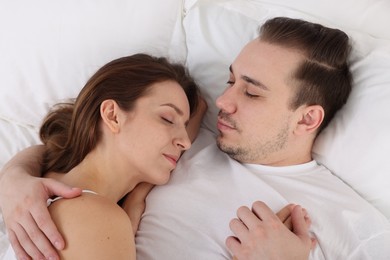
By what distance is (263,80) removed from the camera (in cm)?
139

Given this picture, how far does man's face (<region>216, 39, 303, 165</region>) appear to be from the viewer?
139 cm

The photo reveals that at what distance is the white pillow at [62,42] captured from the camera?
5.51 feet

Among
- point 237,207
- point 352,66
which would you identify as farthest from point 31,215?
point 352,66

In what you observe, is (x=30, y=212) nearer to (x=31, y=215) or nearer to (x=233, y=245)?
(x=31, y=215)

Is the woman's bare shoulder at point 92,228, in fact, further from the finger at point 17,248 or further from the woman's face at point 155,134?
the woman's face at point 155,134

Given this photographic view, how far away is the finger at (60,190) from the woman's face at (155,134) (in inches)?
9.0

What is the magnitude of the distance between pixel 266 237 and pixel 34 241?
57cm

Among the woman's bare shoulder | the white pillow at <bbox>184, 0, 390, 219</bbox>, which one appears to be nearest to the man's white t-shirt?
the white pillow at <bbox>184, 0, 390, 219</bbox>

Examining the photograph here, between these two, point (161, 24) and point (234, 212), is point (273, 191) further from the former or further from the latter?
point (161, 24)

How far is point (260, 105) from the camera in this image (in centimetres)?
139

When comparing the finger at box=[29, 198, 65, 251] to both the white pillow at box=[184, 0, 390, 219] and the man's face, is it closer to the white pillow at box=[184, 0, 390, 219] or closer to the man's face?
the man's face

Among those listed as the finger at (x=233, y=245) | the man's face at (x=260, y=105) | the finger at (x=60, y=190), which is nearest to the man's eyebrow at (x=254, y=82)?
the man's face at (x=260, y=105)

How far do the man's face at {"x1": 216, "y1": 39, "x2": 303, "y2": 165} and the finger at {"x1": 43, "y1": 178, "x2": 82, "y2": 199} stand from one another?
0.53m

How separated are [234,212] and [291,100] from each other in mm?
404
